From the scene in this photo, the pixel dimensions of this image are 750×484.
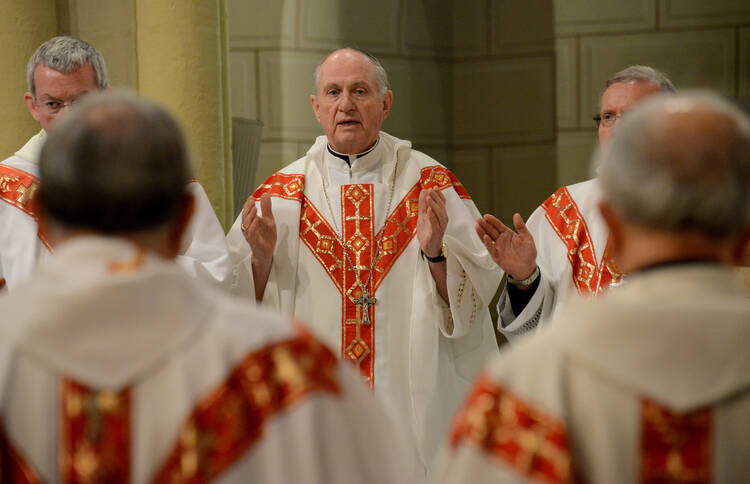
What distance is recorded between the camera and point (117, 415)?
65.9 inches

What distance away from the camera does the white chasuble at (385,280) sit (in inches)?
173

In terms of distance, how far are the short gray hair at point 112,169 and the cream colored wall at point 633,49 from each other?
5.15 metres

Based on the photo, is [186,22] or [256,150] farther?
[256,150]

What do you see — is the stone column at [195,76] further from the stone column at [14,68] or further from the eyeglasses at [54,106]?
the eyeglasses at [54,106]

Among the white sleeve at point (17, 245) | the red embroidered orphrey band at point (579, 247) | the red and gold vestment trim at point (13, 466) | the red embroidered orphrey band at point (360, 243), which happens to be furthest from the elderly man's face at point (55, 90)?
the red and gold vestment trim at point (13, 466)

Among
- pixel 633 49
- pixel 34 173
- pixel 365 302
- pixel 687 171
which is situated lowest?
pixel 365 302

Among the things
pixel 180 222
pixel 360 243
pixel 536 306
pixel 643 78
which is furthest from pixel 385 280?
pixel 180 222

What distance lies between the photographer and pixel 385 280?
452 cm

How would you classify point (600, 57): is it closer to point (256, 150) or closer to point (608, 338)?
point (256, 150)

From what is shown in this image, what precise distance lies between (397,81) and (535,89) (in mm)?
863

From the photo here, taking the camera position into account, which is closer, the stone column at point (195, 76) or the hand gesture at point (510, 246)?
the hand gesture at point (510, 246)

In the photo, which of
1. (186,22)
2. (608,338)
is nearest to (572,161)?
(186,22)

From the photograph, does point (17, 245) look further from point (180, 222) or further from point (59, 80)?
point (180, 222)

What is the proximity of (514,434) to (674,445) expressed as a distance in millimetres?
241
